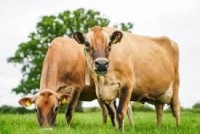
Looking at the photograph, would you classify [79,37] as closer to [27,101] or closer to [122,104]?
[122,104]

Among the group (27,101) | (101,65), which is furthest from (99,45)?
(27,101)

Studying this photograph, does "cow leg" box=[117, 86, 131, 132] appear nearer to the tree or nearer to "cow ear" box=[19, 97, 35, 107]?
"cow ear" box=[19, 97, 35, 107]

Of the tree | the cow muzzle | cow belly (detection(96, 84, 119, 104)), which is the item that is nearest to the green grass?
cow belly (detection(96, 84, 119, 104))

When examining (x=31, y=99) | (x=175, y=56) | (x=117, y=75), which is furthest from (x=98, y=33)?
(x=175, y=56)

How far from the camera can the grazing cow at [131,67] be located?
11.5 m

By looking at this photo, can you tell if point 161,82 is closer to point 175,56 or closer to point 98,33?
point 175,56

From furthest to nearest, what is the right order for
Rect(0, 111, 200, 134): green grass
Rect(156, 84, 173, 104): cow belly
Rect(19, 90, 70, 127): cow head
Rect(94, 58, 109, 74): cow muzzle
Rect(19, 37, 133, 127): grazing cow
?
Rect(156, 84, 173, 104): cow belly
Rect(19, 37, 133, 127): grazing cow
Rect(19, 90, 70, 127): cow head
Rect(94, 58, 109, 74): cow muzzle
Rect(0, 111, 200, 134): green grass

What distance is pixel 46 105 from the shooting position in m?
11.6

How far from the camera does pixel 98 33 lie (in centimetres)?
1164

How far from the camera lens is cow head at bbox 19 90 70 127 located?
11391 mm

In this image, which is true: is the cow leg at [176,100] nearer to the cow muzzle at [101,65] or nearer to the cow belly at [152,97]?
the cow belly at [152,97]

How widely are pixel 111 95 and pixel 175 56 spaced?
442 centimetres

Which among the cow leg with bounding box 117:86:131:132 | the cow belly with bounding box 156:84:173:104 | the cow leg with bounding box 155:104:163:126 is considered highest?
the cow leg with bounding box 117:86:131:132

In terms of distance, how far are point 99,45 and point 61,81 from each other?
Answer: 117 inches
